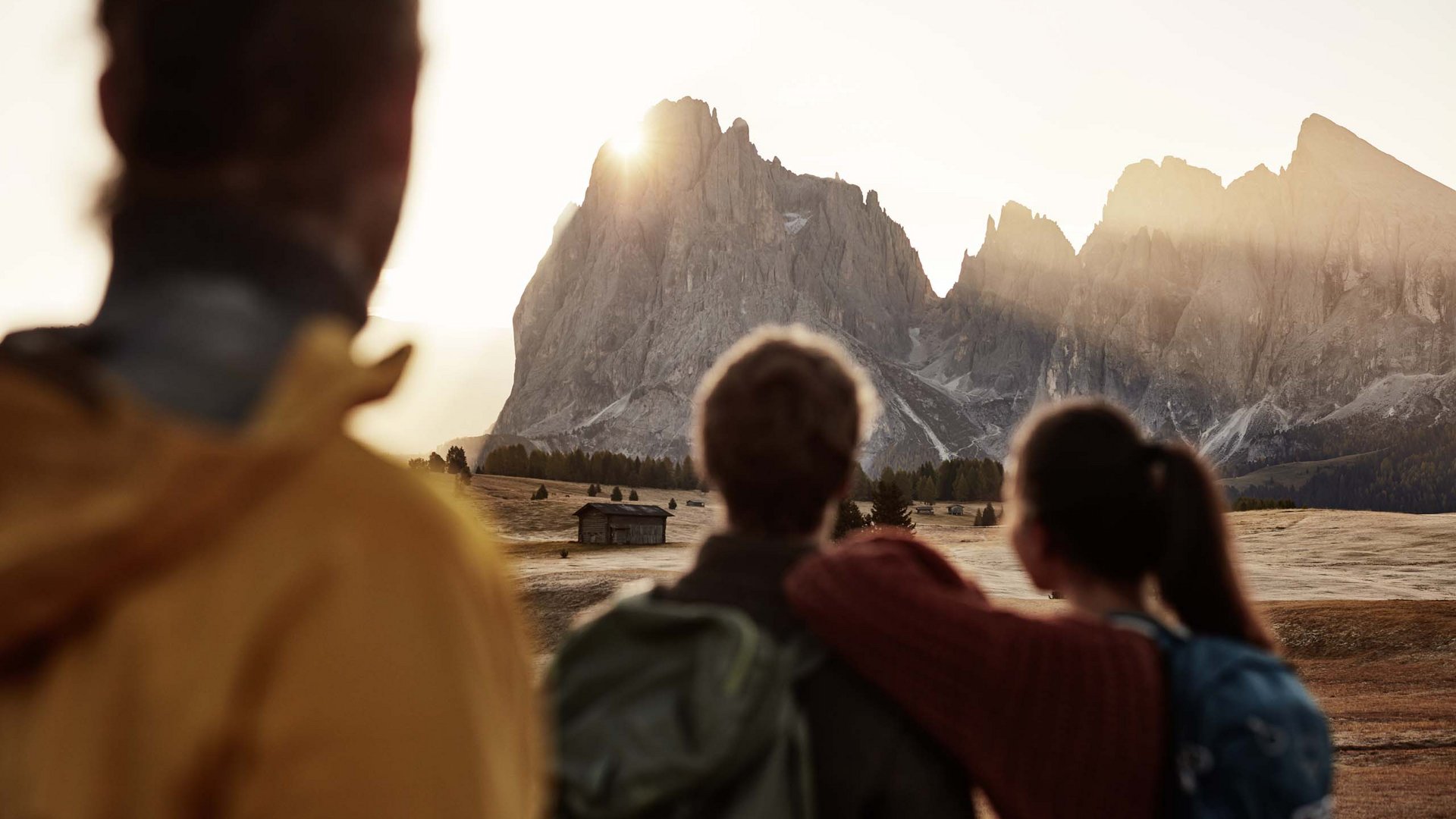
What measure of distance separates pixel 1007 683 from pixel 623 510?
6012 centimetres

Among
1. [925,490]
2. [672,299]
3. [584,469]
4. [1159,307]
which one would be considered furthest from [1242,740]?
[1159,307]

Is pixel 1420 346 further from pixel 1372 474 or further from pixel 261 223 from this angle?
pixel 261 223

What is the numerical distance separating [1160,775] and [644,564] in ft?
145

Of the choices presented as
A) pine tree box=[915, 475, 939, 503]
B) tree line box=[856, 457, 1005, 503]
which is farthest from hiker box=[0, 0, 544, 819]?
pine tree box=[915, 475, 939, 503]

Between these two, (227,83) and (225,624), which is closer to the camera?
(225,624)

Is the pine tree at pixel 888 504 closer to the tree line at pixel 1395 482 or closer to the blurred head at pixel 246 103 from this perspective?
the blurred head at pixel 246 103

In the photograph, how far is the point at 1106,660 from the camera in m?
2.62

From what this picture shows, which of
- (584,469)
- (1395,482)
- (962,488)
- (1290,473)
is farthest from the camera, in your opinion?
(1290,473)

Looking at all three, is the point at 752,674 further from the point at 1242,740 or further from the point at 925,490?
the point at 925,490

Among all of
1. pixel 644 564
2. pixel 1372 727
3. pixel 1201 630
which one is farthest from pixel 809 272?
pixel 1201 630

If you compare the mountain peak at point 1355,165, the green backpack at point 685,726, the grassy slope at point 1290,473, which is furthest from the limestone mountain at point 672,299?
the green backpack at point 685,726

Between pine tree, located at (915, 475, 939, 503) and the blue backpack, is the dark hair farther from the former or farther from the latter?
pine tree, located at (915, 475, 939, 503)

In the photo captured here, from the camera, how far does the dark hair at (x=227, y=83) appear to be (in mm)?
1157

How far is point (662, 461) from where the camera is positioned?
10919 cm
